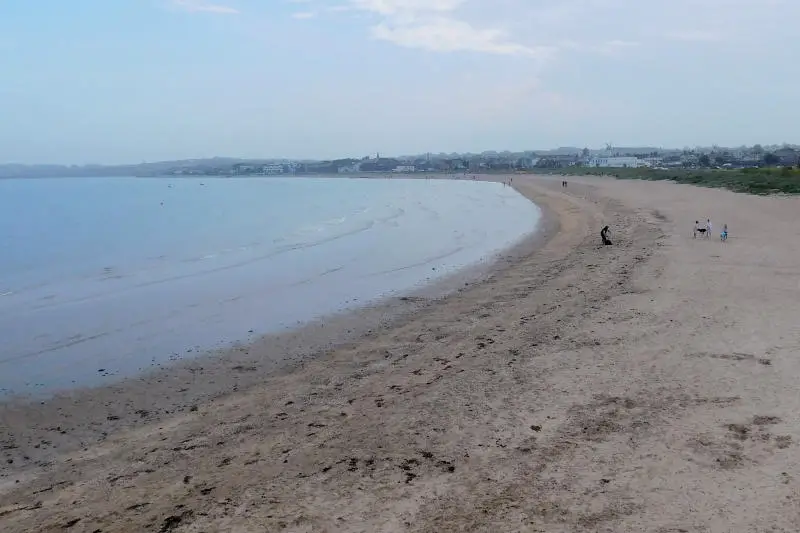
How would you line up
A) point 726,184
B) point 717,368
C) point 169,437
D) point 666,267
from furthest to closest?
point 726,184, point 666,267, point 717,368, point 169,437

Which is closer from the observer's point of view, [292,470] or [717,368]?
[292,470]

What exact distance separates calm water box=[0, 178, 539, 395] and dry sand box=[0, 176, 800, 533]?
2220 mm

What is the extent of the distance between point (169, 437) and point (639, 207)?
113 ft

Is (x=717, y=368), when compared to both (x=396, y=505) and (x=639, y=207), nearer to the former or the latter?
(x=396, y=505)

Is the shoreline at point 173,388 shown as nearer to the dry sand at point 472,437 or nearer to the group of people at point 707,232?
the dry sand at point 472,437

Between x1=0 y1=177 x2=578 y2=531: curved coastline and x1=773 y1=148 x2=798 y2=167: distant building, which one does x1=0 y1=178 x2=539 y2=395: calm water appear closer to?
x1=0 y1=177 x2=578 y2=531: curved coastline

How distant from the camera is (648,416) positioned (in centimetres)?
682

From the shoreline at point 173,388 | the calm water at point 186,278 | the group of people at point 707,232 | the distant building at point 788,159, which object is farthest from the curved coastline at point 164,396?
the distant building at point 788,159

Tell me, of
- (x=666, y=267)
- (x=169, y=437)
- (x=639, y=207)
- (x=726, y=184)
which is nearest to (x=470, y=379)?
(x=169, y=437)

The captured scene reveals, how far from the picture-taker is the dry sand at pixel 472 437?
5215 millimetres

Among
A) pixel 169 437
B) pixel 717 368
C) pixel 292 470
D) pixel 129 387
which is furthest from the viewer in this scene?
pixel 129 387

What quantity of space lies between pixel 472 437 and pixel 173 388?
5.02 meters

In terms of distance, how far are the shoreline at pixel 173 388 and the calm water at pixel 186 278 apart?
1.86 feet

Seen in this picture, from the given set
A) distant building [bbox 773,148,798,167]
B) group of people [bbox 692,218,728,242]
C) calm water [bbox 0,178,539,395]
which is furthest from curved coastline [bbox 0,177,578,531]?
distant building [bbox 773,148,798,167]
